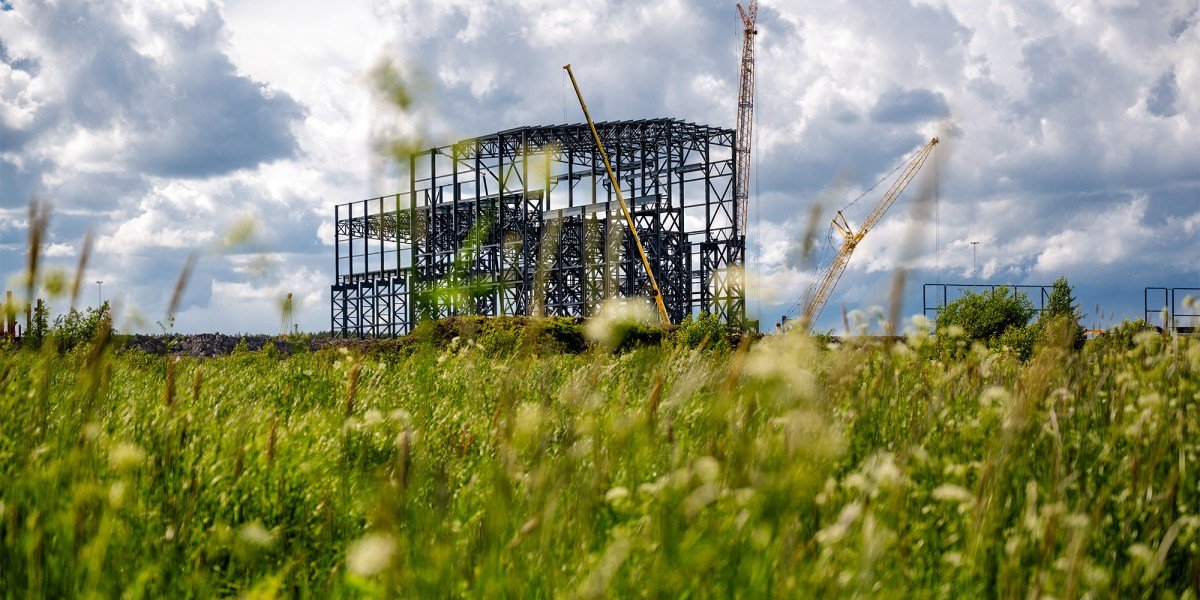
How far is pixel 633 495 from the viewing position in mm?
2740

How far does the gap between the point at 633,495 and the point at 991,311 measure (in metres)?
32.9

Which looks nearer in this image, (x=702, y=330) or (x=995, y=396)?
(x=995, y=396)

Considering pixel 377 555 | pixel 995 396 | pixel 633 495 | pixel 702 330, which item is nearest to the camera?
pixel 377 555

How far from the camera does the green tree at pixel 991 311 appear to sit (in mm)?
31145

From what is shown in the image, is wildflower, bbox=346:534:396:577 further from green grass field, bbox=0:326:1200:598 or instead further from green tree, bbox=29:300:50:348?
green tree, bbox=29:300:50:348

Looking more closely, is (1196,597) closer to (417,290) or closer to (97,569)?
(417,290)

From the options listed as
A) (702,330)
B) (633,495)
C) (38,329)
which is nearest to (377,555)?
(633,495)

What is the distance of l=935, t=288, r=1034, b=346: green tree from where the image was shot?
31.1 m

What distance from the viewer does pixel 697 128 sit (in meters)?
39.3

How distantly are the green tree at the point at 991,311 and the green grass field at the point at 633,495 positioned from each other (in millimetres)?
29005

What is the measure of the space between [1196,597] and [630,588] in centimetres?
211

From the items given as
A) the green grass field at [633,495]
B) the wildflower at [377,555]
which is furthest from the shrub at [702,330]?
the wildflower at [377,555]

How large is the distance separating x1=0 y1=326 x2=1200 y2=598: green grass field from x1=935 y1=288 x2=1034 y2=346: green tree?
29.0m

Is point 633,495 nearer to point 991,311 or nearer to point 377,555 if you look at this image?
point 377,555
